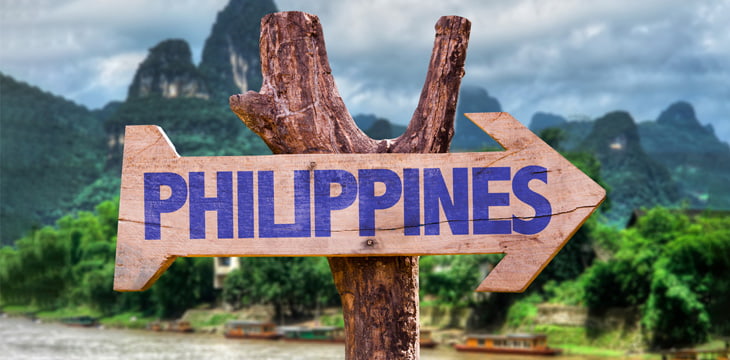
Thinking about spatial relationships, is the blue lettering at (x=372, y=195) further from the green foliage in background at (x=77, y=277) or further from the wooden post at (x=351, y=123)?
the green foliage in background at (x=77, y=277)

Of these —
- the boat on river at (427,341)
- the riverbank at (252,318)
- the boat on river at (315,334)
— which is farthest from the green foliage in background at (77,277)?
the boat on river at (427,341)

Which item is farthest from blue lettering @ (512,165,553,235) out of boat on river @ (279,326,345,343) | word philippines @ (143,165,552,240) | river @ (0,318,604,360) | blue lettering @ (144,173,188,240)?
boat on river @ (279,326,345,343)

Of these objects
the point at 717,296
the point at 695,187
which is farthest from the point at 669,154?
the point at 717,296

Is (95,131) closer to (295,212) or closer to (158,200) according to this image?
(158,200)

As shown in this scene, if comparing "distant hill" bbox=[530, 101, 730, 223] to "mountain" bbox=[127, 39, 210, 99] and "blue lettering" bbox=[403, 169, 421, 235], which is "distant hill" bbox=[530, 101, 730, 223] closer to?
"mountain" bbox=[127, 39, 210, 99]

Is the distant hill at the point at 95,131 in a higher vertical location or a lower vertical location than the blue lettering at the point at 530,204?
higher

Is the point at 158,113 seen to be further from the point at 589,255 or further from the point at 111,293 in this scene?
the point at 589,255
